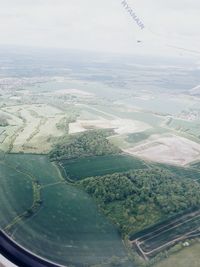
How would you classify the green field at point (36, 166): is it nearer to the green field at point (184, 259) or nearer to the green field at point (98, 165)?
the green field at point (98, 165)

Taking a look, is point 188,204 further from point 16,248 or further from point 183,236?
point 16,248

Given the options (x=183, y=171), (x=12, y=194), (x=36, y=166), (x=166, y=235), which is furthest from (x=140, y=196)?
(x=36, y=166)

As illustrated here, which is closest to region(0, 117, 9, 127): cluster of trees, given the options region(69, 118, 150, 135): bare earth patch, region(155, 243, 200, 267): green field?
region(69, 118, 150, 135): bare earth patch

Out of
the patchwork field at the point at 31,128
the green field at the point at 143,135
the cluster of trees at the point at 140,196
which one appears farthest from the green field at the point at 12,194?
the green field at the point at 143,135

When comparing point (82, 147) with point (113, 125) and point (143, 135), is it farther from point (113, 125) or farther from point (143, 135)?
point (113, 125)

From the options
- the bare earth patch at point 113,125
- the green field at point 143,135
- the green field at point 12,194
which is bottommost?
the green field at point 12,194

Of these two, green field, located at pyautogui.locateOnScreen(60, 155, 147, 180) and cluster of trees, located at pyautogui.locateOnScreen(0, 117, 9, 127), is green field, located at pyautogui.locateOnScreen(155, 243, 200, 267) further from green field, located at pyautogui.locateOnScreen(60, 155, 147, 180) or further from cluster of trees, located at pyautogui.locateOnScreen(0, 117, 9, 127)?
cluster of trees, located at pyautogui.locateOnScreen(0, 117, 9, 127)

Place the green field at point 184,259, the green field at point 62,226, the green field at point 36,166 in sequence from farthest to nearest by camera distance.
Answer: the green field at point 36,166
the green field at point 62,226
the green field at point 184,259
